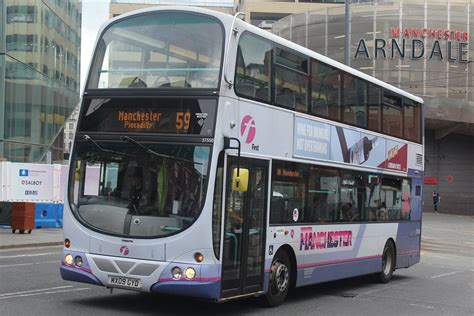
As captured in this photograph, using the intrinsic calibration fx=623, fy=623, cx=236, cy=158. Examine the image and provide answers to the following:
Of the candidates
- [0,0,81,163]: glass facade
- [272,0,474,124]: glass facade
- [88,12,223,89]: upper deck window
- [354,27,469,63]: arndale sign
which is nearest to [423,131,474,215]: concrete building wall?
[272,0,474,124]: glass facade

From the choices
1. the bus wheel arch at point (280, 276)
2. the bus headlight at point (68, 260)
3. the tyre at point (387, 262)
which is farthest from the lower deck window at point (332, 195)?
the bus headlight at point (68, 260)

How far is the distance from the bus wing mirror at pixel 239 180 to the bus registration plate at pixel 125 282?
66.6 inches

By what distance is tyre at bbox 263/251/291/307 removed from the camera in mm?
9133

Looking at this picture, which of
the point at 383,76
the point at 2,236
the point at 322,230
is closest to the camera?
the point at 322,230

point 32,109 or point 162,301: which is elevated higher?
point 32,109

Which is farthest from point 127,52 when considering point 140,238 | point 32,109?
point 32,109

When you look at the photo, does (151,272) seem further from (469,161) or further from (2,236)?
(469,161)

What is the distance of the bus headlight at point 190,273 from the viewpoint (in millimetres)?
7645

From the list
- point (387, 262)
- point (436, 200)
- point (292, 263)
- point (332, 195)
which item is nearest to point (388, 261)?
point (387, 262)

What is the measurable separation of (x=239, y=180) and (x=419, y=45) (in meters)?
44.3

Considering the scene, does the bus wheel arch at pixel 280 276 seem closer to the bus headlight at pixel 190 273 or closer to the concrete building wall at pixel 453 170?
the bus headlight at pixel 190 273

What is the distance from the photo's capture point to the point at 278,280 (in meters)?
9.28

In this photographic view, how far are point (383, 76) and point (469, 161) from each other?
1040 centimetres

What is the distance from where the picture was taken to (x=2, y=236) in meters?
18.7
